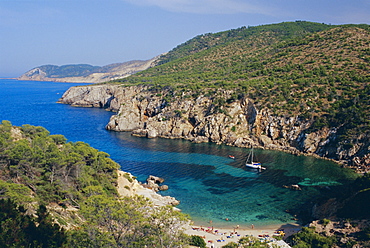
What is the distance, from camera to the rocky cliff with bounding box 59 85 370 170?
69.8m

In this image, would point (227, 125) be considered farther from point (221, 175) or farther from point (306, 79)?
point (221, 175)

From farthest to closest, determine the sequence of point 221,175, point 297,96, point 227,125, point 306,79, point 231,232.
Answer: point 306,79 → point 227,125 → point 297,96 → point 221,175 → point 231,232

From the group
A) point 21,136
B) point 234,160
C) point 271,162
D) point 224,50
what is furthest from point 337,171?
point 224,50

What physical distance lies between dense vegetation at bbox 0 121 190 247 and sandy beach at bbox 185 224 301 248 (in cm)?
805

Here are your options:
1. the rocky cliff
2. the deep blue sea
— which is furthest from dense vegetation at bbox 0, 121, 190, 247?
the rocky cliff

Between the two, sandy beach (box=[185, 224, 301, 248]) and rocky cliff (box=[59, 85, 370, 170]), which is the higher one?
rocky cliff (box=[59, 85, 370, 170])

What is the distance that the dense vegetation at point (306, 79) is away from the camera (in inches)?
2908

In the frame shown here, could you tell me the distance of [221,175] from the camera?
58438 millimetres

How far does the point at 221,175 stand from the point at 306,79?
46.8 m

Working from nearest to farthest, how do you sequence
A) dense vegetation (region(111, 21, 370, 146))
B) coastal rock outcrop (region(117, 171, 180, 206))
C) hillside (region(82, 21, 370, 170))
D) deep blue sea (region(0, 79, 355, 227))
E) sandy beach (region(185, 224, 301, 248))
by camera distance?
1. sandy beach (region(185, 224, 301, 248))
2. deep blue sea (region(0, 79, 355, 227))
3. coastal rock outcrop (region(117, 171, 180, 206))
4. hillside (region(82, 21, 370, 170))
5. dense vegetation (region(111, 21, 370, 146))

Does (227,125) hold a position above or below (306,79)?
below

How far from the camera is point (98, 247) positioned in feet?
75.2

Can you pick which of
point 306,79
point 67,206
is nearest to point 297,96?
point 306,79

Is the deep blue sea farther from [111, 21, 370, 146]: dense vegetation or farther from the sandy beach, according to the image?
[111, 21, 370, 146]: dense vegetation
